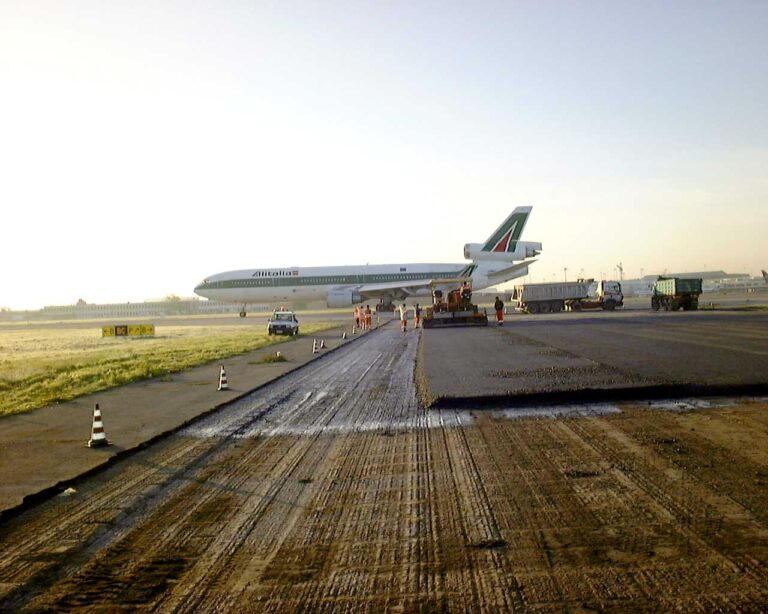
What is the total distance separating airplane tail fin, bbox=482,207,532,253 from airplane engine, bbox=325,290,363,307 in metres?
13.6

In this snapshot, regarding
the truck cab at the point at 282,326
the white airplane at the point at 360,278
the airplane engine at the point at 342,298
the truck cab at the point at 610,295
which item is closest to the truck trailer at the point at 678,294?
the truck cab at the point at 610,295

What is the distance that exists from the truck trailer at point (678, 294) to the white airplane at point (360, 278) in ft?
51.9

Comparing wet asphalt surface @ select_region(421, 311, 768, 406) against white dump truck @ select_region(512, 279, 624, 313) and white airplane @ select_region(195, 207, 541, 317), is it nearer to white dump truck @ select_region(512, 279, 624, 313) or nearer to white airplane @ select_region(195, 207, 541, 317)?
white dump truck @ select_region(512, 279, 624, 313)

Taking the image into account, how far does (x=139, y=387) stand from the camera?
1989 cm

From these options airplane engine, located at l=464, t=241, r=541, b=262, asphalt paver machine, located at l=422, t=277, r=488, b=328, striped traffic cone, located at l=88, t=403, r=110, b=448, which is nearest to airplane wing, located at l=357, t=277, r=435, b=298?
airplane engine, located at l=464, t=241, r=541, b=262

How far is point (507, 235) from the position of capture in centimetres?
7069

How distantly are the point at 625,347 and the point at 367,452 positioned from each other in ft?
51.2

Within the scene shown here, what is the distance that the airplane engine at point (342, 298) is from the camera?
229 ft

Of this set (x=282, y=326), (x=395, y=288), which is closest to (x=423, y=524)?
(x=282, y=326)

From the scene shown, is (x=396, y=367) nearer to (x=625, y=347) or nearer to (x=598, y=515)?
(x=625, y=347)

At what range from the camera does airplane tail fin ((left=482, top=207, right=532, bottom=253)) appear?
231 feet

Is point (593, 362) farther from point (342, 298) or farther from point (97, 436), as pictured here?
point (342, 298)

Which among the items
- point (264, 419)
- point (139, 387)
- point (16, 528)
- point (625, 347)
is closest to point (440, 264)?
point (625, 347)

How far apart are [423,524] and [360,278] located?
65774 millimetres
